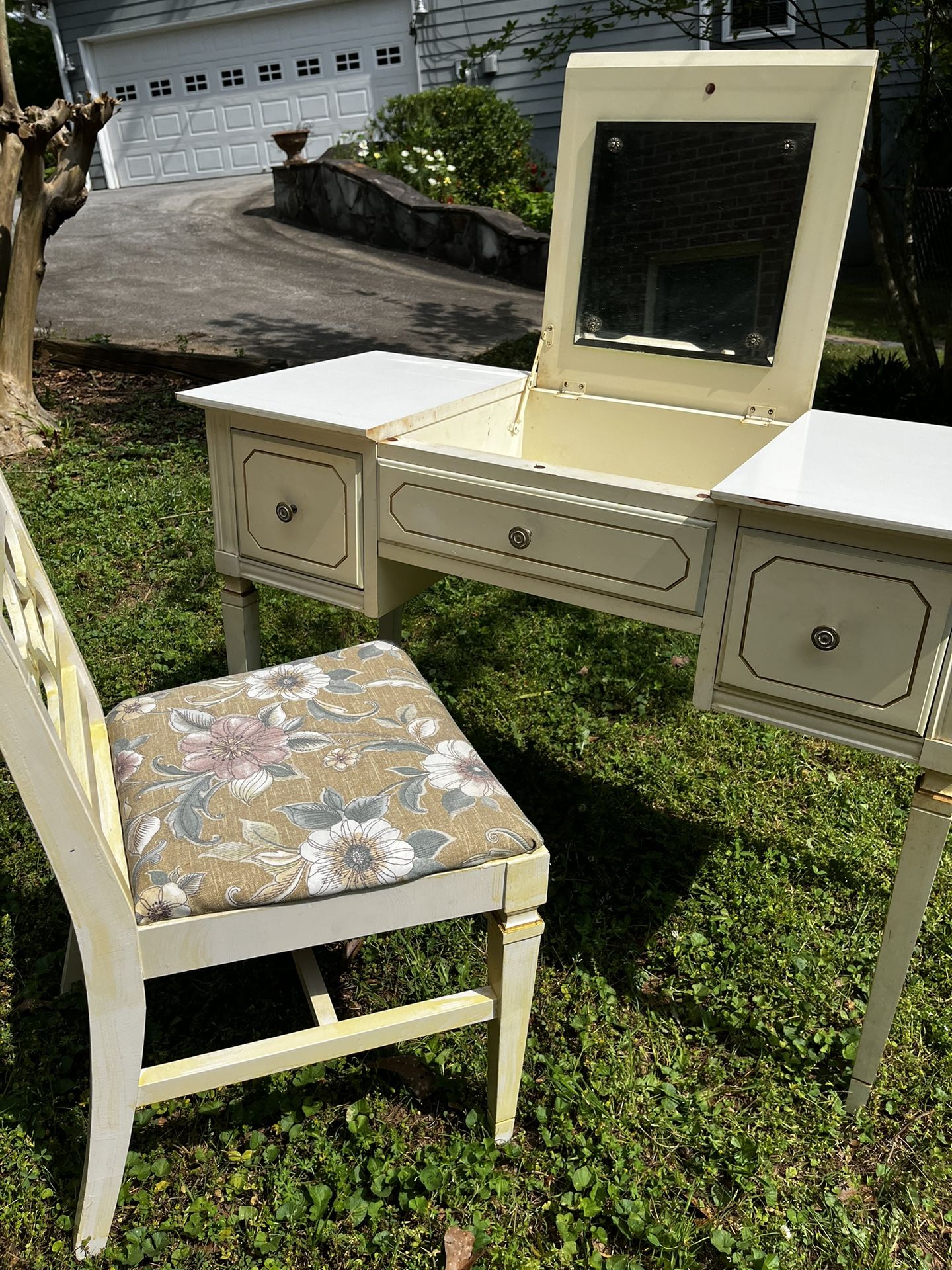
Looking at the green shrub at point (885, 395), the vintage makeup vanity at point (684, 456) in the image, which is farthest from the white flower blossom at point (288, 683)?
the green shrub at point (885, 395)

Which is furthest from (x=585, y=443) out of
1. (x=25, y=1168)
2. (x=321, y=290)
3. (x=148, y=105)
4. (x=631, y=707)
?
(x=148, y=105)

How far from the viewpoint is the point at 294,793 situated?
1496 mm

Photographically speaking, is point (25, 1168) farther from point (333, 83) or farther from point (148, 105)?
point (148, 105)

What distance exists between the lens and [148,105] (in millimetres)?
11906

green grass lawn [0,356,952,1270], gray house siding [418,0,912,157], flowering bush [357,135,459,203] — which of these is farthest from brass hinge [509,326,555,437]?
gray house siding [418,0,912,157]

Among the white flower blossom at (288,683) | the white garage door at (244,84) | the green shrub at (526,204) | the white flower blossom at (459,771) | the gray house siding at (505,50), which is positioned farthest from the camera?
the white garage door at (244,84)

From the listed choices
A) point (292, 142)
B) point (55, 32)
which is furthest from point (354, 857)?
point (55, 32)

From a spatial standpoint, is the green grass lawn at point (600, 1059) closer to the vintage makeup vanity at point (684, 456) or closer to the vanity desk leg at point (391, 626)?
the vintage makeup vanity at point (684, 456)

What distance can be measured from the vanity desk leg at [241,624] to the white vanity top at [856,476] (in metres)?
1.16

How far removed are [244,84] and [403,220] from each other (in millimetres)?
4520

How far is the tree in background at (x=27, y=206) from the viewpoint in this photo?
163 inches

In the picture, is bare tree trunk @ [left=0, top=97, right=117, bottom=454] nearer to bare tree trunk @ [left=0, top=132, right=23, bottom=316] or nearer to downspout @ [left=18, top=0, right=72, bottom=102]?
bare tree trunk @ [left=0, top=132, right=23, bottom=316]

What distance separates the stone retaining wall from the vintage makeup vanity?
5590mm

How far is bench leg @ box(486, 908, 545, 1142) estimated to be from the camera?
5.10ft
